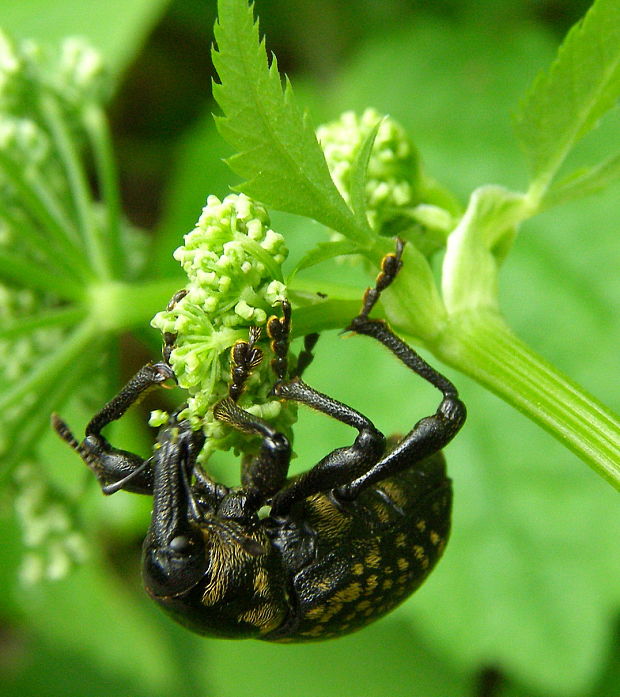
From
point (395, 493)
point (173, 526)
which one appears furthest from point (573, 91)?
point (173, 526)

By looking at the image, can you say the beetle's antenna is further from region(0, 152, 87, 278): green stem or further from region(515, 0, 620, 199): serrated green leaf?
region(515, 0, 620, 199): serrated green leaf

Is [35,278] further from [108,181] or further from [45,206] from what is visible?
[108,181]

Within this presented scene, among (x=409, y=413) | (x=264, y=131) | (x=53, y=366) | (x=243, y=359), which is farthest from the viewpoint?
(x=409, y=413)


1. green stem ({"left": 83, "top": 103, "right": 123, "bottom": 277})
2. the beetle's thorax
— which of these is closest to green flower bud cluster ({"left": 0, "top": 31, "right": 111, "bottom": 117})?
green stem ({"left": 83, "top": 103, "right": 123, "bottom": 277})

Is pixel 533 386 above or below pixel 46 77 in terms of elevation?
below

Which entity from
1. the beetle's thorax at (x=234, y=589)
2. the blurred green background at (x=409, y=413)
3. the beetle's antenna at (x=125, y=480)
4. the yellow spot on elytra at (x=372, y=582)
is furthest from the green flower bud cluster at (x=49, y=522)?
the yellow spot on elytra at (x=372, y=582)

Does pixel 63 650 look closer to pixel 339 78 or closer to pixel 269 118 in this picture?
pixel 339 78

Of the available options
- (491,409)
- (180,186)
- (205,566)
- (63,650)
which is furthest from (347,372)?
(63,650)
